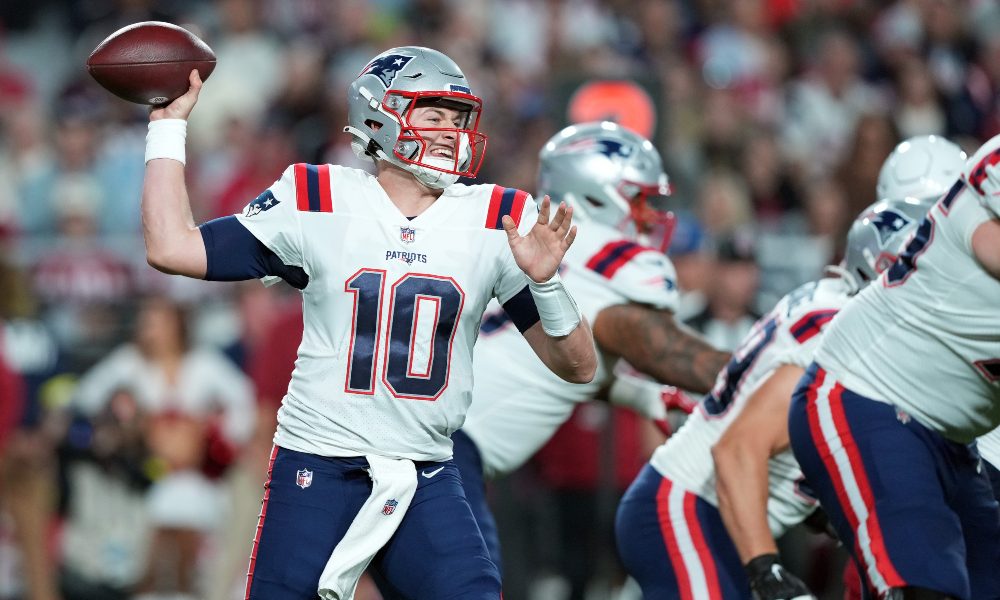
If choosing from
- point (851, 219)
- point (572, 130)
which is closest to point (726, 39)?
point (851, 219)

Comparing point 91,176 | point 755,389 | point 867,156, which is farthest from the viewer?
point 91,176

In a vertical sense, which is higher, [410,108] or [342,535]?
[410,108]

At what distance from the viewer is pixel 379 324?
410 centimetres

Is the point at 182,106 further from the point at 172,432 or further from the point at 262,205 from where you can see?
the point at 172,432

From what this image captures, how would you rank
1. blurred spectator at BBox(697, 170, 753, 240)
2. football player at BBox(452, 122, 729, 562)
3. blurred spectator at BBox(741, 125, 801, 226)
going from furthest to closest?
blurred spectator at BBox(741, 125, 801, 226)
blurred spectator at BBox(697, 170, 753, 240)
football player at BBox(452, 122, 729, 562)

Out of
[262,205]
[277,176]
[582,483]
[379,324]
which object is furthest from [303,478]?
[277,176]

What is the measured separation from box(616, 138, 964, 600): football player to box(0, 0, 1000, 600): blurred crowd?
10.6 ft

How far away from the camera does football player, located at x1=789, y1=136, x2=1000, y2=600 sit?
4.13m

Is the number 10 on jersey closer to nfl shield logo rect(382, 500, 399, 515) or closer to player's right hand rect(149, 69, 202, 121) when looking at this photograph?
nfl shield logo rect(382, 500, 399, 515)

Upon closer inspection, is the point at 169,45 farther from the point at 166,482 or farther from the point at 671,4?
the point at 671,4

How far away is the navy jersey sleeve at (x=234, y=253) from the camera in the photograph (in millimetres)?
4059

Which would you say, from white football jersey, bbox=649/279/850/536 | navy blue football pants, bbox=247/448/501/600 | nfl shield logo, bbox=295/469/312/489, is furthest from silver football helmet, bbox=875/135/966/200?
nfl shield logo, bbox=295/469/312/489

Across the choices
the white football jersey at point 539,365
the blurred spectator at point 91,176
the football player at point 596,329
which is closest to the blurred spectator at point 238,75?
the blurred spectator at point 91,176

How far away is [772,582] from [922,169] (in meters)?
1.74
